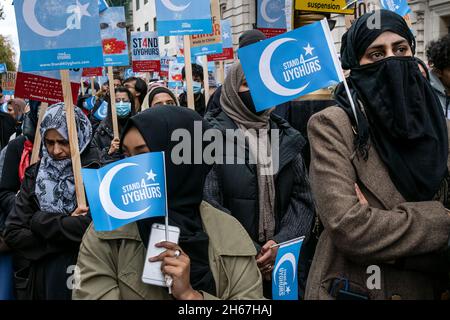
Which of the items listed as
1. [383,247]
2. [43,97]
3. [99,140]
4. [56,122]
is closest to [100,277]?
[383,247]

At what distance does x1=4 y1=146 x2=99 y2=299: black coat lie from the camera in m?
2.96

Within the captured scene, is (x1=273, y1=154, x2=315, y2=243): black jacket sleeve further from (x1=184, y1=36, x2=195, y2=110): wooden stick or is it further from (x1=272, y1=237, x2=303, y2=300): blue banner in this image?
(x1=184, y1=36, x2=195, y2=110): wooden stick

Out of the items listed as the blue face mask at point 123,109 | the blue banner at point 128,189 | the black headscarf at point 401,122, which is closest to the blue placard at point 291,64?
the black headscarf at point 401,122

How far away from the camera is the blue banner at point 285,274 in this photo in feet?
8.71

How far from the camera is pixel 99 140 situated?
6477mm

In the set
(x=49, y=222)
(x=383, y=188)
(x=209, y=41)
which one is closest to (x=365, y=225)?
(x=383, y=188)

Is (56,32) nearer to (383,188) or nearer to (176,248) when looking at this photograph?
(176,248)

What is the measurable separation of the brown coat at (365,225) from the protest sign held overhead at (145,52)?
838 cm

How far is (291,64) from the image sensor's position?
103 inches

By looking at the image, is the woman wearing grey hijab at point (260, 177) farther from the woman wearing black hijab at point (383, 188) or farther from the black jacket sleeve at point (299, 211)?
Answer: the woman wearing black hijab at point (383, 188)

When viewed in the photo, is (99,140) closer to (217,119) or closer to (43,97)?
(43,97)

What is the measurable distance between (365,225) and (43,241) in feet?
6.29

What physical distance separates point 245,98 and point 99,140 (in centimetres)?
363

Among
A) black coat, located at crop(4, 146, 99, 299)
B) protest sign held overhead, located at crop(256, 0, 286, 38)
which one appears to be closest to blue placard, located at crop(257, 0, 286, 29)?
protest sign held overhead, located at crop(256, 0, 286, 38)
